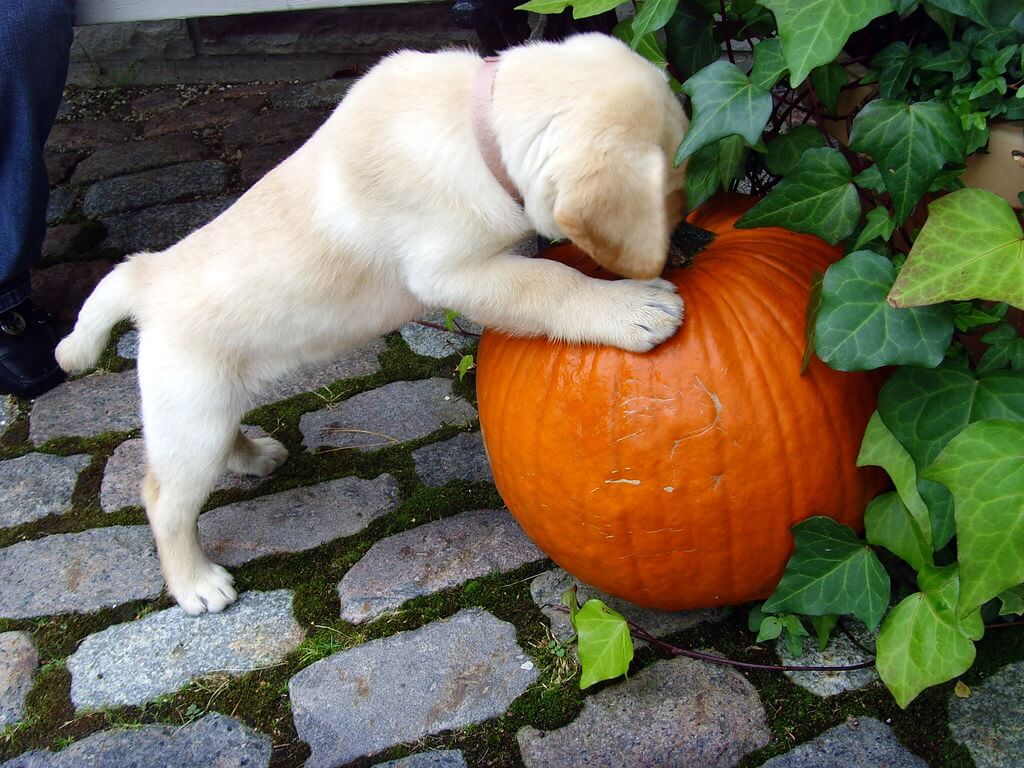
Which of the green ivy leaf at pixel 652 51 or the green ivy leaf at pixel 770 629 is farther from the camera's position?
the green ivy leaf at pixel 652 51

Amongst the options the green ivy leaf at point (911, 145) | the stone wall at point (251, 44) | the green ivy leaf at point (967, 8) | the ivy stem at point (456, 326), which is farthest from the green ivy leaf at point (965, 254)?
the stone wall at point (251, 44)

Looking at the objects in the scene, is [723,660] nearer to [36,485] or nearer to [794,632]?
[794,632]

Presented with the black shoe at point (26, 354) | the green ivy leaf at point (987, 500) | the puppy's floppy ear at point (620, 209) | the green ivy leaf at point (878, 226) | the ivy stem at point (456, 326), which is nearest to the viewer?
the green ivy leaf at point (987, 500)

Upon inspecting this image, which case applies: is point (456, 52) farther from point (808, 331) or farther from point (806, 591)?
point (806, 591)

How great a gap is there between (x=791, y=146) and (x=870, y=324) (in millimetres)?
489

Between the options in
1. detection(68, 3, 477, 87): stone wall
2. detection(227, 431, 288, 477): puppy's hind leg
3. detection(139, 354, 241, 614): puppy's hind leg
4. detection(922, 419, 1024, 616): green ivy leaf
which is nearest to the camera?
detection(922, 419, 1024, 616): green ivy leaf

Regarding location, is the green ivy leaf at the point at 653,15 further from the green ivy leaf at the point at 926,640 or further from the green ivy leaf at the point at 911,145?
the green ivy leaf at the point at 926,640

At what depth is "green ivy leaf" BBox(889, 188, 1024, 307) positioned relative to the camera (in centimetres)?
136

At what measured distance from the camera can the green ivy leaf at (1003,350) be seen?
59.0 inches

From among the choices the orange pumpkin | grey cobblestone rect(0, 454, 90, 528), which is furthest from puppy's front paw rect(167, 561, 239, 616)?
the orange pumpkin

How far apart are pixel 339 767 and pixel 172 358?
955 mm

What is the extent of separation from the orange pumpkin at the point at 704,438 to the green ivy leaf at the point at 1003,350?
283mm

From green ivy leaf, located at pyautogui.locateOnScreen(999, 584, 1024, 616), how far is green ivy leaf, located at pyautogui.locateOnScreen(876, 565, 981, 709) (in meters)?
0.09

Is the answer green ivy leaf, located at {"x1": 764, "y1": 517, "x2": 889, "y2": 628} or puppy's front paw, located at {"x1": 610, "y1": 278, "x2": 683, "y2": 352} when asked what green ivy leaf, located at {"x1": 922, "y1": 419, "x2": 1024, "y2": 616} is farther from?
puppy's front paw, located at {"x1": 610, "y1": 278, "x2": 683, "y2": 352}
